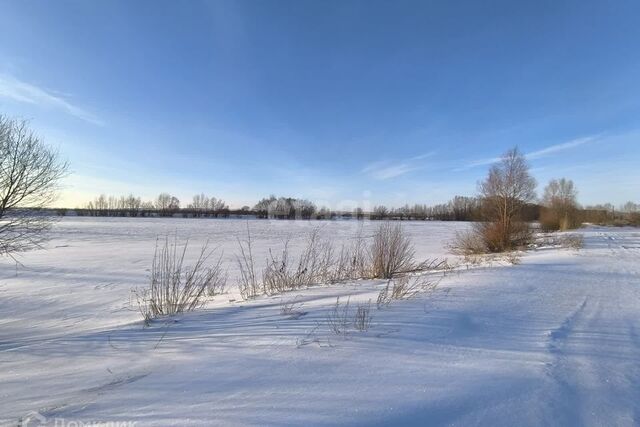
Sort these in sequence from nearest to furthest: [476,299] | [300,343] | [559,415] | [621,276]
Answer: [559,415] → [300,343] → [476,299] → [621,276]

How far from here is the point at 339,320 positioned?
13.3 feet

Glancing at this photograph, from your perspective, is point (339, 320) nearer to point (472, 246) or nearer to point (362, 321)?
point (362, 321)

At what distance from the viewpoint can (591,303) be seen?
5.07 meters

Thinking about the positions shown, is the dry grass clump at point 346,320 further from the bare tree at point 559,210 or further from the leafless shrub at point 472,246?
the bare tree at point 559,210

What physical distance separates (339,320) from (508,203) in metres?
18.0

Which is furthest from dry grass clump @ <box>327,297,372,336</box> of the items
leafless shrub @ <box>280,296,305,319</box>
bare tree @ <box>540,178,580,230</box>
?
bare tree @ <box>540,178,580,230</box>

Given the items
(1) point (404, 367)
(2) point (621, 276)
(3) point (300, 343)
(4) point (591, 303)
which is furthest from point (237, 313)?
(2) point (621, 276)

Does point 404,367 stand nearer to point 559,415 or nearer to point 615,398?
point 559,415

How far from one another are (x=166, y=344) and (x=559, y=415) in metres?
3.68

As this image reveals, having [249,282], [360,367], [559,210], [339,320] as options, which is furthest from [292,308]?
[559,210]

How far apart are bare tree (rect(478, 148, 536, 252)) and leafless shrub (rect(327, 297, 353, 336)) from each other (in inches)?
655

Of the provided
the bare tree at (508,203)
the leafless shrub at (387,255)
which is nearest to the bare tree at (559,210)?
the bare tree at (508,203)

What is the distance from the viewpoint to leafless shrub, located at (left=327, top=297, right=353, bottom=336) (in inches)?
144

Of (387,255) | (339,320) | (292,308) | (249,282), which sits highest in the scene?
(387,255)
